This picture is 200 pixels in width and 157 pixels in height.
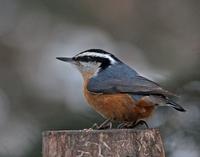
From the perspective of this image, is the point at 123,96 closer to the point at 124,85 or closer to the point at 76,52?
the point at 124,85

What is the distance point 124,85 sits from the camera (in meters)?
4.70

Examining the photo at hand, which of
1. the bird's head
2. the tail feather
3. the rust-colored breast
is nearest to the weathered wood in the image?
the tail feather

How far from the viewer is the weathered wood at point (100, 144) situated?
3543mm

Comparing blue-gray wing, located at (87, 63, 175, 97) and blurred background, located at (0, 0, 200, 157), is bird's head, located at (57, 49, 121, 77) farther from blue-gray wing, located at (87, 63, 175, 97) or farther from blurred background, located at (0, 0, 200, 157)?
blurred background, located at (0, 0, 200, 157)

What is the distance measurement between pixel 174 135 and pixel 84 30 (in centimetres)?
489

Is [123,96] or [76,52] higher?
[76,52]

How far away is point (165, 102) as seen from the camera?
443 centimetres

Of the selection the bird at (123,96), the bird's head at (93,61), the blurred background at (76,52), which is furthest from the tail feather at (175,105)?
the bird's head at (93,61)

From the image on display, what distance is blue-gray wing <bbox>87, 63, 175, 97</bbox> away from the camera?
4.52 meters

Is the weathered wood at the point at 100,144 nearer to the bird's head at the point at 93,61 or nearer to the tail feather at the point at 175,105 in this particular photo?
the tail feather at the point at 175,105

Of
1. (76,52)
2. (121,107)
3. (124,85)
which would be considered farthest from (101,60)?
(76,52)

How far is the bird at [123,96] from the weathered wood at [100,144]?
724 millimetres

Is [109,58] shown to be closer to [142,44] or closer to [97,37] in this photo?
[142,44]

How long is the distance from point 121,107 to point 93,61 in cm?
55
